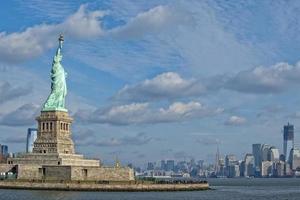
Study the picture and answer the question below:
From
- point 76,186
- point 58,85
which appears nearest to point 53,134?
point 58,85

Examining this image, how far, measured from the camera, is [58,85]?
360 ft

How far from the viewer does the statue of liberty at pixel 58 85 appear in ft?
354

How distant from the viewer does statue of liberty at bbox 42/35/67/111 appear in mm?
107750

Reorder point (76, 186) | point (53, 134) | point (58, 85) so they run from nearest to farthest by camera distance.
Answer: point (76, 186), point (53, 134), point (58, 85)

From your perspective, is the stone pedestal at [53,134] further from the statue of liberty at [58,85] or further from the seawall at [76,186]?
the seawall at [76,186]

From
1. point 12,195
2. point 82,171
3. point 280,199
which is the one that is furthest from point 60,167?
point 280,199

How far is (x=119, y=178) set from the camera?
9794cm

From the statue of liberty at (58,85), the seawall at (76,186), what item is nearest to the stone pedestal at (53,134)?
the statue of liberty at (58,85)

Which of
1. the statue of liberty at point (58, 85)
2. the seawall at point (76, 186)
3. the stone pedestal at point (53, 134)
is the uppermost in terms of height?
the statue of liberty at point (58, 85)

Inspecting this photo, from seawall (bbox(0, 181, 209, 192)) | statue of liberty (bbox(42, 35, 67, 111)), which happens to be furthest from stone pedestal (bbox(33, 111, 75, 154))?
seawall (bbox(0, 181, 209, 192))

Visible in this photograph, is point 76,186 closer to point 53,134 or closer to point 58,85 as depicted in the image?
point 53,134

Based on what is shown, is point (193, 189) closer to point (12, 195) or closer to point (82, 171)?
point (82, 171)

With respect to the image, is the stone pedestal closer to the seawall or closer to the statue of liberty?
the statue of liberty

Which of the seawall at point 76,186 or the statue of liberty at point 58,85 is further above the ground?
the statue of liberty at point 58,85
